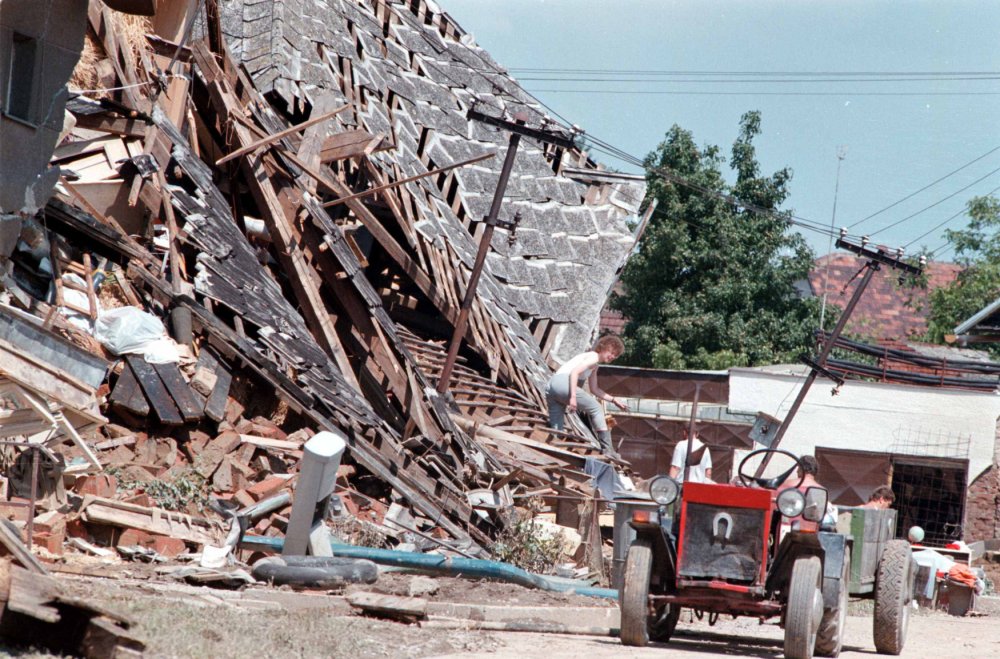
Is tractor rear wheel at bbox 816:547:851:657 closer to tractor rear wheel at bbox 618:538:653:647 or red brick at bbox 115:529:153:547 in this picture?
tractor rear wheel at bbox 618:538:653:647

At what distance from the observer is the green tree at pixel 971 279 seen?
42.4 m

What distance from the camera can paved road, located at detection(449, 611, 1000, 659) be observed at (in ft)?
26.2

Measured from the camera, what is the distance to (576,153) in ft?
91.2

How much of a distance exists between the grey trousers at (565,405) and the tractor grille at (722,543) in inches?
247

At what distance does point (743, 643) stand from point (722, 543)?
1487mm

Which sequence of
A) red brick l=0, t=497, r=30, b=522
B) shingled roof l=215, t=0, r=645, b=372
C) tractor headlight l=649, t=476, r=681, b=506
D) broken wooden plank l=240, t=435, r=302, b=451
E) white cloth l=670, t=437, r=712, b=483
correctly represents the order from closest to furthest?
1. tractor headlight l=649, t=476, r=681, b=506
2. red brick l=0, t=497, r=30, b=522
3. white cloth l=670, t=437, r=712, b=483
4. broken wooden plank l=240, t=435, r=302, b=451
5. shingled roof l=215, t=0, r=645, b=372

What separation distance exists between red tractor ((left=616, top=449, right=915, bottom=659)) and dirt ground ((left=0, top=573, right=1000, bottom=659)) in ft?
1.20

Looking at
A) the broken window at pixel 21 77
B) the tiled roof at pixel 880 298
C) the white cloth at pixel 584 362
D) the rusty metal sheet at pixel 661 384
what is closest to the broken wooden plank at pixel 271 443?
the white cloth at pixel 584 362

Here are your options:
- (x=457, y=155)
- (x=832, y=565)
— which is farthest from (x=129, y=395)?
(x=457, y=155)

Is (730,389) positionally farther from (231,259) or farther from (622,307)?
(231,259)

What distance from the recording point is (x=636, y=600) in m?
8.55

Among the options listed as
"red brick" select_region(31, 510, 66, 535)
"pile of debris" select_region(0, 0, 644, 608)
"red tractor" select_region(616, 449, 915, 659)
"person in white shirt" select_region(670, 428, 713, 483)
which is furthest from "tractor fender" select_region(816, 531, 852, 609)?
"red brick" select_region(31, 510, 66, 535)

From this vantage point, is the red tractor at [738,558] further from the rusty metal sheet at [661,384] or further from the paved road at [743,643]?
the rusty metal sheet at [661,384]

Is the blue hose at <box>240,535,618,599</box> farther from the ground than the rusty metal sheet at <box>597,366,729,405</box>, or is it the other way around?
the rusty metal sheet at <box>597,366,729,405</box>
